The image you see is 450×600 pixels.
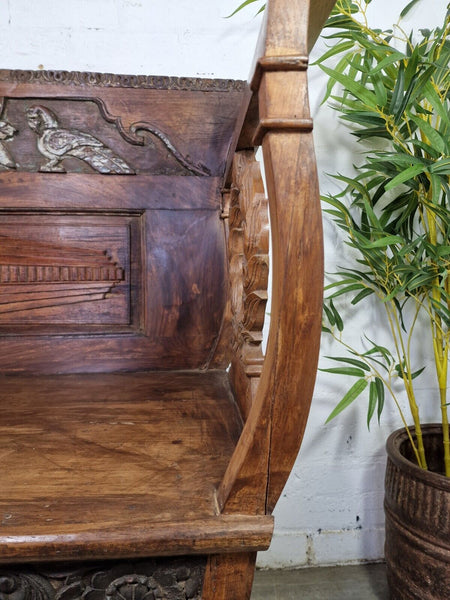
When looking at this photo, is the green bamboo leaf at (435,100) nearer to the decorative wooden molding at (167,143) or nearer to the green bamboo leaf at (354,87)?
the green bamboo leaf at (354,87)

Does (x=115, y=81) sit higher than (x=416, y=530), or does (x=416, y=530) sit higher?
(x=115, y=81)

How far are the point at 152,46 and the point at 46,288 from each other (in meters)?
0.68

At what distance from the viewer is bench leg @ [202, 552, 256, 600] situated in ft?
1.70

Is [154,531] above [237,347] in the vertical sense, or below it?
below

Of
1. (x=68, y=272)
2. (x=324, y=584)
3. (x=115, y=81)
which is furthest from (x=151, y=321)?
(x=324, y=584)

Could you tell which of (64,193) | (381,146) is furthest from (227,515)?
(381,146)

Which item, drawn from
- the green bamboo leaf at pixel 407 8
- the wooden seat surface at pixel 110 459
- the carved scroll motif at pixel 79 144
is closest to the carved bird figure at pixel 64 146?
the carved scroll motif at pixel 79 144

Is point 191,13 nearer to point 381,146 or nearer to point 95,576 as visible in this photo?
point 381,146

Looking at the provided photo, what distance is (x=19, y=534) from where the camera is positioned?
1.51 feet

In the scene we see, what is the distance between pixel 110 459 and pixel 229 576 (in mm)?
195

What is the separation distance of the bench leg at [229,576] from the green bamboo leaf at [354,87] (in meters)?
0.89

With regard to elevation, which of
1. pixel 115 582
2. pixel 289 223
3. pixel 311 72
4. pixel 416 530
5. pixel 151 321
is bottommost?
pixel 416 530

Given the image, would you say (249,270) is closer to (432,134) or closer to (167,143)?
(167,143)

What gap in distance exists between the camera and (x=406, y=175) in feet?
3.25
